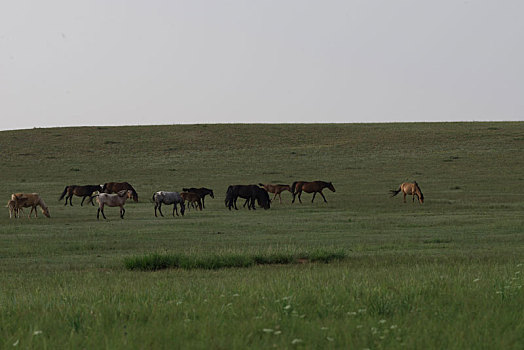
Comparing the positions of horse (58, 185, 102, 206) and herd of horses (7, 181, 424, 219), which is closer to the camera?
herd of horses (7, 181, 424, 219)

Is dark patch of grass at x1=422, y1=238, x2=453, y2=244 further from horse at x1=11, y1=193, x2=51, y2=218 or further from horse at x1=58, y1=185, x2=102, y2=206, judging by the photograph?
horse at x1=58, y1=185, x2=102, y2=206

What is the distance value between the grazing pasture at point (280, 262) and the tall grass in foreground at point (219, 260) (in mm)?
35

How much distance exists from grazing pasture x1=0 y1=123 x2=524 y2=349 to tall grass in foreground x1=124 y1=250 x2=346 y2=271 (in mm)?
35

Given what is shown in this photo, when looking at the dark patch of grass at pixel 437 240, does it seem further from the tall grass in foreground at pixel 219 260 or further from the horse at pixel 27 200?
the horse at pixel 27 200

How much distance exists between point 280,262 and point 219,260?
133 cm

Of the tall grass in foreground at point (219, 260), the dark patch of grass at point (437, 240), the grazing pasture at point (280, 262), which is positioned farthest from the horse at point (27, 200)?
the tall grass in foreground at point (219, 260)

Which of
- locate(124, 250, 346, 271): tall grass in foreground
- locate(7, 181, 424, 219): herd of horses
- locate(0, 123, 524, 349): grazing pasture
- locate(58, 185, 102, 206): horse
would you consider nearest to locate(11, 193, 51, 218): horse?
locate(7, 181, 424, 219): herd of horses

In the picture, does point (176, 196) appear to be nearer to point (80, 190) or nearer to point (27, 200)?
point (27, 200)

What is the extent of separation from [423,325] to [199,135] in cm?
7240

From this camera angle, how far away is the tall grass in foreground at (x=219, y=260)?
1389 centimetres

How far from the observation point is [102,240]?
65.1ft

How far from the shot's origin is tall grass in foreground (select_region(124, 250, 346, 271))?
45.6 feet

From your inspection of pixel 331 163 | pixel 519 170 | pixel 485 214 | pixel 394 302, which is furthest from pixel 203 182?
pixel 394 302

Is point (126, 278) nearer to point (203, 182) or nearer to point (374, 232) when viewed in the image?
point (374, 232)
